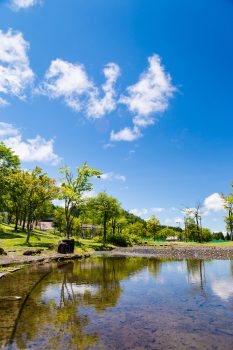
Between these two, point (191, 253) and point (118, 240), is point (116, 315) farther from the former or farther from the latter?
point (118, 240)

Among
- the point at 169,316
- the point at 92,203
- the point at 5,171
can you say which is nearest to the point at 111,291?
the point at 169,316

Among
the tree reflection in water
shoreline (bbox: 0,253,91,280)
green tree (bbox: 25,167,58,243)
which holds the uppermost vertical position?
green tree (bbox: 25,167,58,243)

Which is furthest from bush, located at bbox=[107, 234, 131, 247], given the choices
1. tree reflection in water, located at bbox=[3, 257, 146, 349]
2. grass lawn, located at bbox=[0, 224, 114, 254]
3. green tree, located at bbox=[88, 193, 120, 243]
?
tree reflection in water, located at bbox=[3, 257, 146, 349]

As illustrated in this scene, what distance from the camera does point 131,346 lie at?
855 cm

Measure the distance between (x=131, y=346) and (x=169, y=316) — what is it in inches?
146

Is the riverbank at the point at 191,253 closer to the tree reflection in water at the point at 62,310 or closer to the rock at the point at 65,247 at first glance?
the rock at the point at 65,247

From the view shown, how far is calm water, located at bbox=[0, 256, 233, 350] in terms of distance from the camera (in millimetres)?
8938

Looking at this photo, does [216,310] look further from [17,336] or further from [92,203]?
[92,203]

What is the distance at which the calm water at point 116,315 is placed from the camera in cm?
894

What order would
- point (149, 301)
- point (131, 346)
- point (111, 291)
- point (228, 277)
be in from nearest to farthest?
point (131, 346)
point (149, 301)
point (111, 291)
point (228, 277)

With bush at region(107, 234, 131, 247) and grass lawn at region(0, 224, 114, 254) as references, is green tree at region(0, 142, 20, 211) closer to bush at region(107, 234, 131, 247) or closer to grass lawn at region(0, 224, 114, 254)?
grass lawn at region(0, 224, 114, 254)

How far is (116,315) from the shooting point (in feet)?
38.7

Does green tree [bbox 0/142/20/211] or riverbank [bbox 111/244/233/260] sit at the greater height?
green tree [bbox 0/142/20/211]

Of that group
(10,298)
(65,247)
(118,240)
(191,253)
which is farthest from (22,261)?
(118,240)
